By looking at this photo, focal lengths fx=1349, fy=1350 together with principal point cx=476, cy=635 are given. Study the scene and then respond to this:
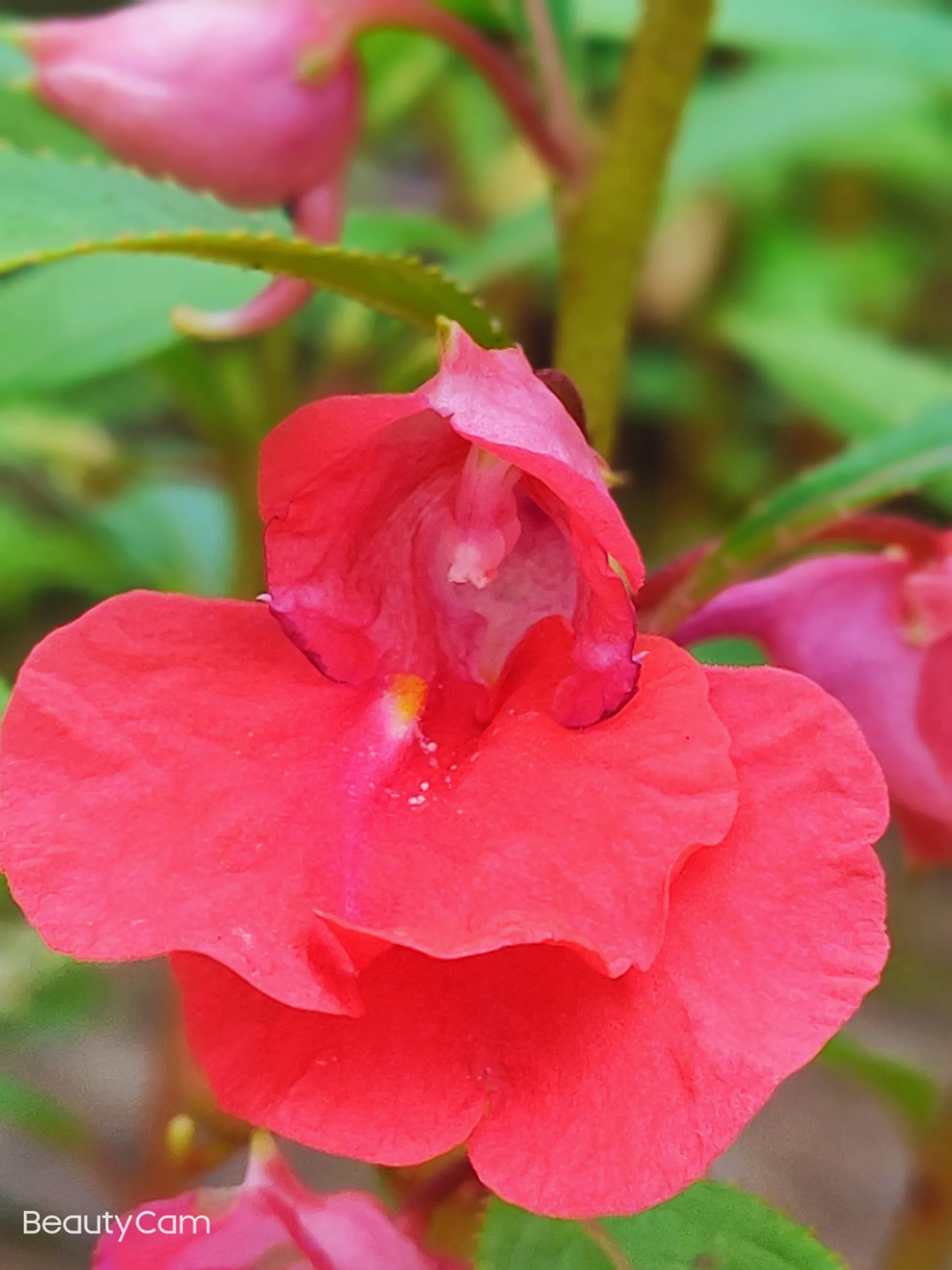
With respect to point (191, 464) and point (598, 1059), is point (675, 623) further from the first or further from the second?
point (191, 464)

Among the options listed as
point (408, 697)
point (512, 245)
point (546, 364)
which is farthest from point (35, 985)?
point (546, 364)

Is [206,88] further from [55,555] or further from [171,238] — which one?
[55,555]

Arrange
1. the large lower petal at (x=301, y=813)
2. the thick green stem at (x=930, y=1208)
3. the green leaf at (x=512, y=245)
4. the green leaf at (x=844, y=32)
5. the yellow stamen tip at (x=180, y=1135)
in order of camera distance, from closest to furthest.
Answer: the large lower petal at (x=301, y=813)
the yellow stamen tip at (x=180, y=1135)
the thick green stem at (x=930, y=1208)
the green leaf at (x=844, y=32)
the green leaf at (x=512, y=245)

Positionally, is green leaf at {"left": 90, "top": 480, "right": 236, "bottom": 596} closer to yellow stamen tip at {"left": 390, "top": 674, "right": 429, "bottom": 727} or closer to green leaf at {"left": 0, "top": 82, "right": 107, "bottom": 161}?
green leaf at {"left": 0, "top": 82, "right": 107, "bottom": 161}

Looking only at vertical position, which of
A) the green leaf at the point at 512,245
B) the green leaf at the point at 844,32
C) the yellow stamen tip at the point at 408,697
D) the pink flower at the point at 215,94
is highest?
the pink flower at the point at 215,94

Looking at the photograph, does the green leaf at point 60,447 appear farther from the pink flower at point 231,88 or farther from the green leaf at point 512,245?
the pink flower at point 231,88

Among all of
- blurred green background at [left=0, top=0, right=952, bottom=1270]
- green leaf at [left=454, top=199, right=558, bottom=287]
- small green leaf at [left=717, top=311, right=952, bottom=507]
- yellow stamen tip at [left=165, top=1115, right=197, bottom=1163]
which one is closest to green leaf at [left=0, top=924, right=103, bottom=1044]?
blurred green background at [left=0, top=0, right=952, bottom=1270]

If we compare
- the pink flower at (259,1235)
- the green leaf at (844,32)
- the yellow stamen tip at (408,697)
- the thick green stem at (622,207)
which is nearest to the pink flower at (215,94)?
the thick green stem at (622,207)
